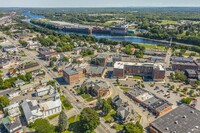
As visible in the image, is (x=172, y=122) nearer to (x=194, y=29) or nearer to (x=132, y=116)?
(x=132, y=116)

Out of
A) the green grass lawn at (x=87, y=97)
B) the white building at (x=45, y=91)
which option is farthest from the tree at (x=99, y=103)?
the white building at (x=45, y=91)

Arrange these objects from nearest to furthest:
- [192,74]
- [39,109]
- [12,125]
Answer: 1. [12,125]
2. [39,109]
3. [192,74]

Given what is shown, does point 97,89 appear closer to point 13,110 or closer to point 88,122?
point 88,122

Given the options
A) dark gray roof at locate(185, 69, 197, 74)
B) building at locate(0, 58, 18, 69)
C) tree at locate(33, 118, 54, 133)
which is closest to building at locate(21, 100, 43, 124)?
tree at locate(33, 118, 54, 133)

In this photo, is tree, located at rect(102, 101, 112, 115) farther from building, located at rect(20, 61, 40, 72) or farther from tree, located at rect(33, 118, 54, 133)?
building, located at rect(20, 61, 40, 72)

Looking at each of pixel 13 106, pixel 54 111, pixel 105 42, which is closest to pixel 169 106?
pixel 54 111

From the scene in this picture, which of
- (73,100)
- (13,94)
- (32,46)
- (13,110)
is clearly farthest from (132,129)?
(32,46)

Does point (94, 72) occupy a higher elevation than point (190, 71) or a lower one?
lower
